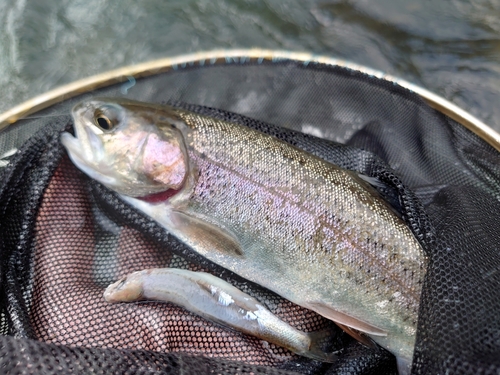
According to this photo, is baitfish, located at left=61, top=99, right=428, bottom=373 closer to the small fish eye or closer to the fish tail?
the small fish eye

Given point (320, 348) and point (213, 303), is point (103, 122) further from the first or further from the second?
point (320, 348)

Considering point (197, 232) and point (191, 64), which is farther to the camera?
point (191, 64)

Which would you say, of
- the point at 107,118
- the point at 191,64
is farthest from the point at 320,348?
the point at 191,64

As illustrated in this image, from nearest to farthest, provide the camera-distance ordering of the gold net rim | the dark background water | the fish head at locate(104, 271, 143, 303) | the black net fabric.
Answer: the black net fabric < the fish head at locate(104, 271, 143, 303) < the gold net rim < the dark background water

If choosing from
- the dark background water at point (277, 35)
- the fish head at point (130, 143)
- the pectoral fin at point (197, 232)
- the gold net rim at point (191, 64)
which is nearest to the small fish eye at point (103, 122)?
the fish head at point (130, 143)

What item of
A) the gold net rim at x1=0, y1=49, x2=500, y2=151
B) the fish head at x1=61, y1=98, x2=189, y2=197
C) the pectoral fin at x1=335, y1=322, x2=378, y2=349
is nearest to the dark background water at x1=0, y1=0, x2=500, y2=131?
the gold net rim at x1=0, y1=49, x2=500, y2=151

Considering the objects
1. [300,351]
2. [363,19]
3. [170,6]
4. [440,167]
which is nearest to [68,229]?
[300,351]
